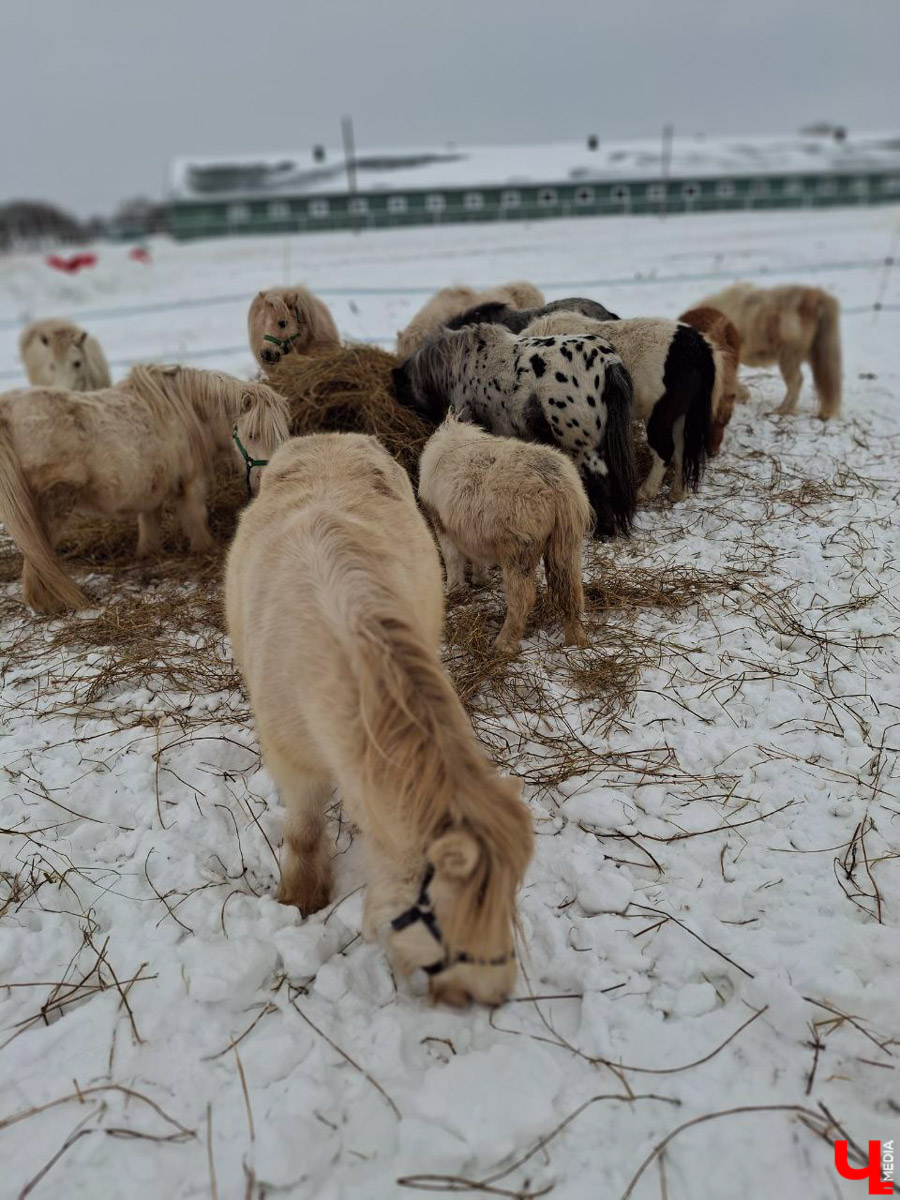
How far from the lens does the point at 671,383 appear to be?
16.3 feet

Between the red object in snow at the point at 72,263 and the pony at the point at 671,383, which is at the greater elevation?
the red object in snow at the point at 72,263

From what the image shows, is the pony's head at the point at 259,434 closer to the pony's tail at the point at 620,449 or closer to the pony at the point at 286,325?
the pony at the point at 286,325

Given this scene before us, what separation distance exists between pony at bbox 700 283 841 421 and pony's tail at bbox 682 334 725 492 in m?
2.03

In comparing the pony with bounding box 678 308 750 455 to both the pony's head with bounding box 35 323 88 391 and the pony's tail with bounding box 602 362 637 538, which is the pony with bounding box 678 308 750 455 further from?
the pony's head with bounding box 35 323 88 391

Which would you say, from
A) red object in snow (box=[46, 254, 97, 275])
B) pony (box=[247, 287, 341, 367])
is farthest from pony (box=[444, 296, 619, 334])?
red object in snow (box=[46, 254, 97, 275])

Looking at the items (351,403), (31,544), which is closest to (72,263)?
(351,403)

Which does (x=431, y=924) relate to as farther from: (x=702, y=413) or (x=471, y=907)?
(x=702, y=413)

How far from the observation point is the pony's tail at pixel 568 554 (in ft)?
11.3

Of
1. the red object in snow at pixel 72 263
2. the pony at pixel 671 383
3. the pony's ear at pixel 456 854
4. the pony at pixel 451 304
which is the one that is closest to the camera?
the pony's ear at pixel 456 854

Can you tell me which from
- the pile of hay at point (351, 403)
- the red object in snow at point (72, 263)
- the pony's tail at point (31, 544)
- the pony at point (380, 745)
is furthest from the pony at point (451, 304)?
the red object in snow at point (72, 263)

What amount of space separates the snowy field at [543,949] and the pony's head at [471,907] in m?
0.45

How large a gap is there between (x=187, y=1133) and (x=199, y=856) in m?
0.99

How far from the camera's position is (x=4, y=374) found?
1000 centimetres

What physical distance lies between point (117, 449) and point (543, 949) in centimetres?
414
